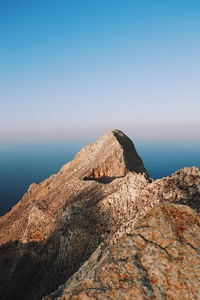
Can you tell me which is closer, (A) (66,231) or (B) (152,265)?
(B) (152,265)

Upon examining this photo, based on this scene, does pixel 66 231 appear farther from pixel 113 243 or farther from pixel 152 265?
pixel 152 265

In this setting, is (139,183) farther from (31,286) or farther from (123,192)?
(31,286)

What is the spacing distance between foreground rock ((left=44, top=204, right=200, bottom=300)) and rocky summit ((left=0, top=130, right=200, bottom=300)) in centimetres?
3

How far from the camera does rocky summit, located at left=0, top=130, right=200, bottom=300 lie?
22.8ft

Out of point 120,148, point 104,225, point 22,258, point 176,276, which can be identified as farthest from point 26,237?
point 176,276

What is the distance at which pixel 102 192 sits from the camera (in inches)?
934

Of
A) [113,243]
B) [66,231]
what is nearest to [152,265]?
[113,243]

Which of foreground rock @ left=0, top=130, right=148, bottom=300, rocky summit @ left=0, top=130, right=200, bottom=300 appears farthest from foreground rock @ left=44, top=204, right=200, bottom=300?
foreground rock @ left=0, top=130, right=148, bottom=300

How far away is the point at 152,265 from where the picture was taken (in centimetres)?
733

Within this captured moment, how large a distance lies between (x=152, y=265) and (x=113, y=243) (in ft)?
9.05

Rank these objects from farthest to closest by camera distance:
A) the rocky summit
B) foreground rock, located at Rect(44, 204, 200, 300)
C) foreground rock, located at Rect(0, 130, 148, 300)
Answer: foreground rock, located at Rect(0, 130, 148, 300), the rocky summit, foreground rock, located at Rect(44, 204, 200, 300)

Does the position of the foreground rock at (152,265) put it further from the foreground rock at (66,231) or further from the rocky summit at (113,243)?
the foreground rock at (66,231)

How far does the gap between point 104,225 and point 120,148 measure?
24.8 meters

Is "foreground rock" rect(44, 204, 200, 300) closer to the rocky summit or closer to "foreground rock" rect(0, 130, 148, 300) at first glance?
the rocky summit
